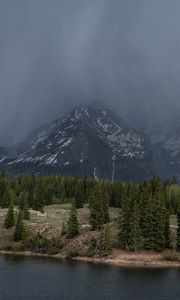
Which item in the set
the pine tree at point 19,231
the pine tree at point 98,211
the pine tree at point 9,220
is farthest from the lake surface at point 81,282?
the pine tree at point 9,220

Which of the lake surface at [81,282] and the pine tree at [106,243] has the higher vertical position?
the pine tree at [106,243]

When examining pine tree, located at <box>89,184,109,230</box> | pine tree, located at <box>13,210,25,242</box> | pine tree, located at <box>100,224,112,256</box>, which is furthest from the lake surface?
pine tree, located at <box>89,184,109,230</box>

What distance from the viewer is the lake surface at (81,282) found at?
→ 298 feet

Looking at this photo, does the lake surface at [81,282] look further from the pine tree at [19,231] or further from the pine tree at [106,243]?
the pine tree at [19,231]

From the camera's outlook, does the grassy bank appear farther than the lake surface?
Yes

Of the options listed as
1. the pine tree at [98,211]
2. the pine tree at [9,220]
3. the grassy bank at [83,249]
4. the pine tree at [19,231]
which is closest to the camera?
the grassy bank at [83,249]

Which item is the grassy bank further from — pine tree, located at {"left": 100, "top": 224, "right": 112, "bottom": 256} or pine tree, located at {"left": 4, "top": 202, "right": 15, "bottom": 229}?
pine tree, located at {"left": 4, "top": 202, "right": 15, "bottom": 229}

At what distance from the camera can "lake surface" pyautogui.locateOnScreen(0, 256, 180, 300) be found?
90875mm

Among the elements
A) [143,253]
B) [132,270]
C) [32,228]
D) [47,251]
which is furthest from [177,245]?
[32,228]

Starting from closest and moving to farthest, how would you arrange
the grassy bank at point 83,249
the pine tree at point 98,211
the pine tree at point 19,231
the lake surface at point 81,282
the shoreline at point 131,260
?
the lake surface at point 81,282, the shoreline at point 131,260, the grassy bank at point 83,249, the pine tree at point 19,231, the pine tree at point 98,211

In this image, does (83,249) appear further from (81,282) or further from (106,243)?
(81,282)

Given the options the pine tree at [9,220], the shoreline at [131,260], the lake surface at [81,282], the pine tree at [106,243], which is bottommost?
the lake surface at [81,282]

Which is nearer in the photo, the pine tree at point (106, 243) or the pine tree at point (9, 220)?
the pine tree at point (106, 243)

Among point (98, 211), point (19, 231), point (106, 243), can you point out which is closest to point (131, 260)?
point (106, 243)
